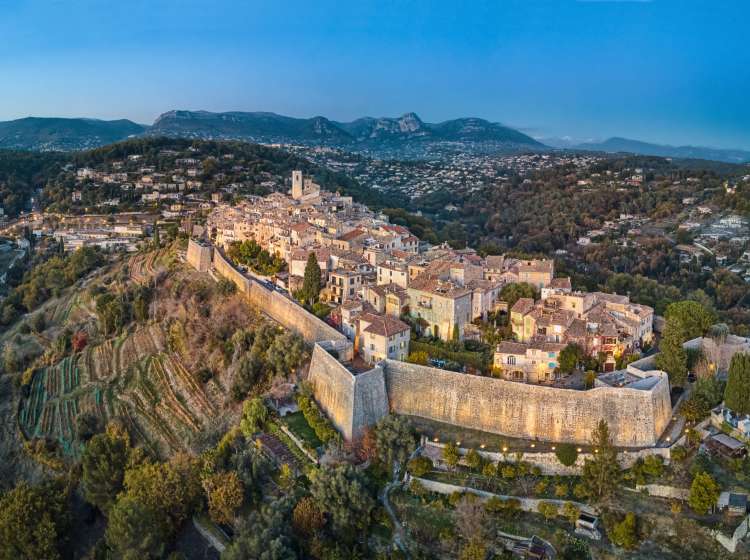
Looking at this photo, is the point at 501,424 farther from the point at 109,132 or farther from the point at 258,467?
the point at 109,132

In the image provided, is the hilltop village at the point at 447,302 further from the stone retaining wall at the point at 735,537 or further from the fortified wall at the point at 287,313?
the stone retaining wall at the point at 735,537

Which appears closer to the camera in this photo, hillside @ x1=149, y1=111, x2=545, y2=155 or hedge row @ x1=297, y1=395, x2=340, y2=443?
hedge row @ x1=297, y1=395, x2=340, y2=443

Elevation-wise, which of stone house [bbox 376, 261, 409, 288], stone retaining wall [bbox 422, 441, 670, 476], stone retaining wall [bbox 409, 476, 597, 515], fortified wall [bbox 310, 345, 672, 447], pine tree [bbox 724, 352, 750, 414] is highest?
stone house [bbox 376, 261, 409, 288]

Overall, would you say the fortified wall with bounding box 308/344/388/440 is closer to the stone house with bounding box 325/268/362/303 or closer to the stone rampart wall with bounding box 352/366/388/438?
the stone rampart wall with bounding box 352/366/388/438

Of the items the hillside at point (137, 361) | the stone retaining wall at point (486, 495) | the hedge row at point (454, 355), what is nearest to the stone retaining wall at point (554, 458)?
the stone retaining wall at point (486, 495)

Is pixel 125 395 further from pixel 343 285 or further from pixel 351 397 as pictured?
pixel 351 397

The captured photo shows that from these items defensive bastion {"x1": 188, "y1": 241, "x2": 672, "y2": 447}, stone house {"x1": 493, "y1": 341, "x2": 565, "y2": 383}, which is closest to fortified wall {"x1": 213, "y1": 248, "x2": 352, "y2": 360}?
defensive bastion {"x1": 188, "y1": 241, "x2": 672, "y2": 447}

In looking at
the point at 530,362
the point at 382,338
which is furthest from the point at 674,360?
the point at 382,338

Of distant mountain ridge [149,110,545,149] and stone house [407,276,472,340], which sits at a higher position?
distant mountain ridge [149,110,545,149]
